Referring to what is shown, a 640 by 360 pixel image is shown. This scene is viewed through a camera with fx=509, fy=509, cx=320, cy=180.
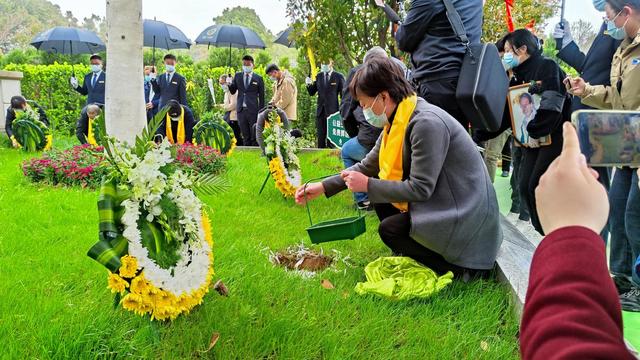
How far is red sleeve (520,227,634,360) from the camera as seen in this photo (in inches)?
29.9

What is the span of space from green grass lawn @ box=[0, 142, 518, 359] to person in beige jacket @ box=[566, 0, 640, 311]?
2.51ft

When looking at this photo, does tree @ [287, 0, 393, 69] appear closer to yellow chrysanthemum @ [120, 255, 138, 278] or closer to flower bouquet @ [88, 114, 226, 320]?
flower bouquet @ [88, 114, 226, 320]

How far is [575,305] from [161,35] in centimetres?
1319

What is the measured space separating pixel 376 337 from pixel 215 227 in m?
2.00

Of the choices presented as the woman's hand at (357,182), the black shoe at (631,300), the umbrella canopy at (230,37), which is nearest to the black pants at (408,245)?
the woman's hand at (357,182)

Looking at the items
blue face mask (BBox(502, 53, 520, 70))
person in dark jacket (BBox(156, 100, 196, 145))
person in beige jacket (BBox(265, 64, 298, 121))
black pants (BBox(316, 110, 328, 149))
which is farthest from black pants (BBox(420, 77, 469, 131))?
black pants (BBox(316, 110, 328, 149))

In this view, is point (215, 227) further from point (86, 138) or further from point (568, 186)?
point (86, 138)

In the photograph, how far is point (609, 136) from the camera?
3.52ft

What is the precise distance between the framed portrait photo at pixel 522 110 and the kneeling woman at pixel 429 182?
50.3 inches

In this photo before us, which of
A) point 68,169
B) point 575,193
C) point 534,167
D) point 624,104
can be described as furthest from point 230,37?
point 575,193

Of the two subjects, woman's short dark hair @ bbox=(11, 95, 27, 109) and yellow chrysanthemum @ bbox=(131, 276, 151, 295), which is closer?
yellow chrysanthemum @ bbox=(131, 276, 151, 295)

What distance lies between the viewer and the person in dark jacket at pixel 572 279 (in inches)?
30.1

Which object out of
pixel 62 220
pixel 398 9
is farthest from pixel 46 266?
pixel 398 9

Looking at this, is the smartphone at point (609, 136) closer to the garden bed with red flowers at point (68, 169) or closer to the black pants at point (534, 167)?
the black pants at point (534, 167)
